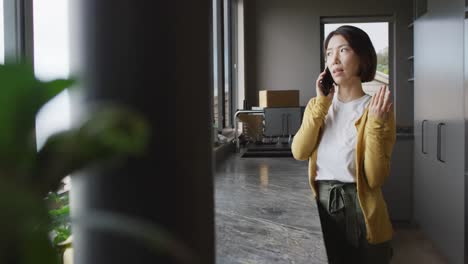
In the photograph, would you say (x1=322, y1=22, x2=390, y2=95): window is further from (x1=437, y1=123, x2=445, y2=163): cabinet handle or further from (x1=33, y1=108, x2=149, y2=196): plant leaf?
(x1=33, y1=108, x2=149, y2=196): plant leaf

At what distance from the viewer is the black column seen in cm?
28

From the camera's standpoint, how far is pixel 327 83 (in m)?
1.93

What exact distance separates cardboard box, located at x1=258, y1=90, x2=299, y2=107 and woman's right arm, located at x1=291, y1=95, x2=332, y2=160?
7.18 ft

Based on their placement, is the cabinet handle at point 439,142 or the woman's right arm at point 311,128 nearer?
the woman's right arm at point 311,128

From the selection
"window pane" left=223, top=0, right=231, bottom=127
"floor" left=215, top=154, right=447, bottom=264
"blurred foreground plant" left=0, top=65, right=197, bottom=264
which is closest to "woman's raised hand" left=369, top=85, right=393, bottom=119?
"floor" left=215, top=154, right=447, bottom=264

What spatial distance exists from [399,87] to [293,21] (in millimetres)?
1275

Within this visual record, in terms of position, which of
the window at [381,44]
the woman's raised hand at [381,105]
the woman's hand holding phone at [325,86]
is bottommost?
the woman's raised hand at [381,105]

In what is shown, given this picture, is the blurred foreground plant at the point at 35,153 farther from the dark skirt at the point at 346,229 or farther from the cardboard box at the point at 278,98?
the cardboard box at the point at 278,98

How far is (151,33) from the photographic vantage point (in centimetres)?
28

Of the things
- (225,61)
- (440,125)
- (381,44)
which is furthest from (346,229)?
(381,44)

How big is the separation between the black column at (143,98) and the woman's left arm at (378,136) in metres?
1.47

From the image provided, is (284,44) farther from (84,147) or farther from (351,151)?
(84,147)

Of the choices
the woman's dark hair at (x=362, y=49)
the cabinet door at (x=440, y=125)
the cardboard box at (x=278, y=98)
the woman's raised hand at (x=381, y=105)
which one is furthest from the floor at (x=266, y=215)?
the cabinet door at (x=440, y=125)

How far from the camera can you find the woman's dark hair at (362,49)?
71.4 inches
